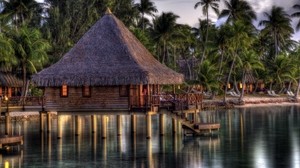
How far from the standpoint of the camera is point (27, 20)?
76.1 metres

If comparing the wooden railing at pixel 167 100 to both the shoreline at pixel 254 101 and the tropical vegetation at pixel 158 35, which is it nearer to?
the tropical vegetation at pixel 158 35

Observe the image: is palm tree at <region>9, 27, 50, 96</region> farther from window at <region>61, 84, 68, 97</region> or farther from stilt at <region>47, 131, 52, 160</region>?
window at <region>61, 84, 68, 97</region>

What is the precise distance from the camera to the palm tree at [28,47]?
206 ft

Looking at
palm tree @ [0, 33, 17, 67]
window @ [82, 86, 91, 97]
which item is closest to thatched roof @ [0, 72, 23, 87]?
palm tree @ [0, 33, 17, 67]

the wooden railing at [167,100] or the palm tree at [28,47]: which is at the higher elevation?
the palm tree at [28,47]

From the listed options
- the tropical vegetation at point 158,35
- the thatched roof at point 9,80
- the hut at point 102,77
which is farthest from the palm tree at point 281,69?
the hut at point 102,77

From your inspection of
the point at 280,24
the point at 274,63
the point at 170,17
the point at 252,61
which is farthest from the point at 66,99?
the point at 280,24

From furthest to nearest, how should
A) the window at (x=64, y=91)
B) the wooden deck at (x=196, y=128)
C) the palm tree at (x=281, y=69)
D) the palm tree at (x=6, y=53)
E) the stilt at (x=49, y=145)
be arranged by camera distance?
the palm tree at (x=281, y=69) < the palm tree at (x=6, y=53) < the window at (x=64, y=91) < the wooden deck at (x=196, y=128) < the stilt at (x=49, y=145)

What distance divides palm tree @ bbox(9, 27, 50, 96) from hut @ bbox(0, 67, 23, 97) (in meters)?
2.63

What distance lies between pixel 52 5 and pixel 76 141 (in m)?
38.8

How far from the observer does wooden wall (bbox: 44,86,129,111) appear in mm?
41312

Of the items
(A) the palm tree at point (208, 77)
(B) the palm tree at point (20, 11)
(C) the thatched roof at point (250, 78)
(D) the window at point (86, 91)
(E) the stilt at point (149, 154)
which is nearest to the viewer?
(E) the stilt at point (149, 154)

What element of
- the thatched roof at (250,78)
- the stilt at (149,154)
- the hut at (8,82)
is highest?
the thatched roof at (250,78)

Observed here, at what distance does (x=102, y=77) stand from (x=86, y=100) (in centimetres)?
222
